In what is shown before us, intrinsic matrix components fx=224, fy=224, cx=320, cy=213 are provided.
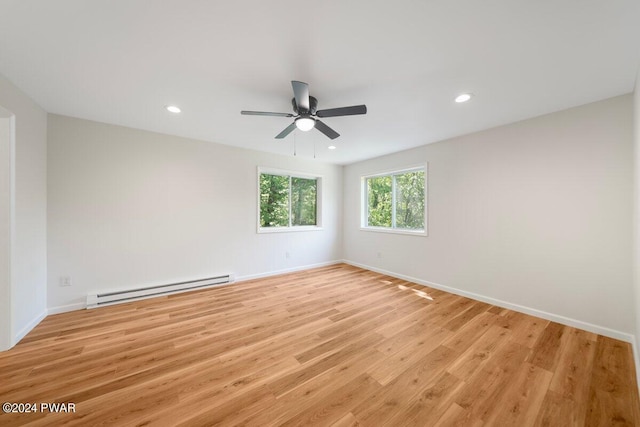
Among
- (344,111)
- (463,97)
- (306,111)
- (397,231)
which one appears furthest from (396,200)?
(306,111)

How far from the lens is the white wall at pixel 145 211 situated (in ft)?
9.45

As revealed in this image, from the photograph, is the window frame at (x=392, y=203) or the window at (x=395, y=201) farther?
the window at (x=395, y=201)

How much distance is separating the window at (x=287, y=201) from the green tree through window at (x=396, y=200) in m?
1.26

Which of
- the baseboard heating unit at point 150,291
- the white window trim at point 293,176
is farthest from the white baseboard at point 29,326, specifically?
the white window trim at point 293,176

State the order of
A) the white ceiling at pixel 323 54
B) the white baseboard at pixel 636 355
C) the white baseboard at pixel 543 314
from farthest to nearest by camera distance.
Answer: the white baseboard at pixel 543 314, the white baseboard at pixel 636 355, the white ceiling at pixel 323 54

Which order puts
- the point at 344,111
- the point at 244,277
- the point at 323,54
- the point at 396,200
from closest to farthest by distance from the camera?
the point at 323,54 → the point at 344,111 → the point at 244,277 → the point at 396,200

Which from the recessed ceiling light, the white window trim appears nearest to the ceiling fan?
the recessed ceiling light

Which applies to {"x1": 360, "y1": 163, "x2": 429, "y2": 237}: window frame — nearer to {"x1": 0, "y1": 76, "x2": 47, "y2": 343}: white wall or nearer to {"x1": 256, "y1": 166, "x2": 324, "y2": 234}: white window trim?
{"x1": 256, "y1": 166, "x2": 324, "y2": 234}: white window trim

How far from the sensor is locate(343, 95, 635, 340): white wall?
90.8 inches

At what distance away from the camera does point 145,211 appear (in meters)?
3.38

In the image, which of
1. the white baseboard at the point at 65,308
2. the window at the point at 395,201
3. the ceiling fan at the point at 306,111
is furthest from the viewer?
the window at the point at 395,201

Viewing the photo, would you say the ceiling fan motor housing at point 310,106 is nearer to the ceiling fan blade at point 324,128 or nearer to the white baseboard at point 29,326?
the ceiling fan blade at point 324,128

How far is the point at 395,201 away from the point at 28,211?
17.2 feet

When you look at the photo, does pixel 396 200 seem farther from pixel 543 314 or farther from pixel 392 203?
pixel 543 314
